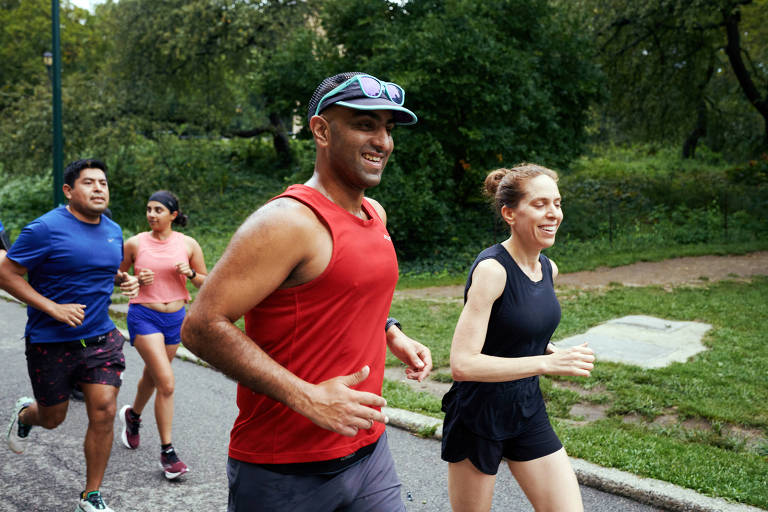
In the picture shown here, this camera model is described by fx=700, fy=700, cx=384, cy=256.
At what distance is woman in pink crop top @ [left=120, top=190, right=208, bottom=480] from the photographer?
16.7 ft

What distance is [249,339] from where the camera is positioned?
198 centimetres

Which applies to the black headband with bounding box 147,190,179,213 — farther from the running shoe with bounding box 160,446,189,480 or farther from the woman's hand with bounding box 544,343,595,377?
the woman's hand with bounding box 544,343,595,377

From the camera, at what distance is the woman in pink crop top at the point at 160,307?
5.10 metres

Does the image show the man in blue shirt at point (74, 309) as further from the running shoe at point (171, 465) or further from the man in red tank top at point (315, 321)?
the man in red tank top at point (315, 321)

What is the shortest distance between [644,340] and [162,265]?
19.0 feet

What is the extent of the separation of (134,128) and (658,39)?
1640 centimetres

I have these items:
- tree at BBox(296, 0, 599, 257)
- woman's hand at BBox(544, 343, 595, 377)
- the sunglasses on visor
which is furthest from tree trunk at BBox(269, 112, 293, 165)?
the sunglasses on visor

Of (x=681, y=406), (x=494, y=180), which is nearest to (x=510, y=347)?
(x=494, y=180)

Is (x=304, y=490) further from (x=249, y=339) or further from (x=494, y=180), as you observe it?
(x=494, y=180)

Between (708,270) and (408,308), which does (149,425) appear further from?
(708,270)

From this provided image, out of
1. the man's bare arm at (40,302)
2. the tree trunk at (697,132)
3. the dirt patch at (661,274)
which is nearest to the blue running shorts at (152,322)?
the man's bare arm at (40,302)

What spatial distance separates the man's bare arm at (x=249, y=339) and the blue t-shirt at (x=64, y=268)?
2.81 metres

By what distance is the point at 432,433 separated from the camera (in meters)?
5.77

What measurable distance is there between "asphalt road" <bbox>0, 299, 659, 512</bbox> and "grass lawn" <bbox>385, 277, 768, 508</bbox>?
460 millimetres
